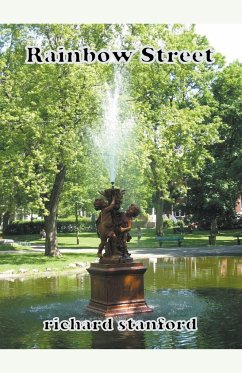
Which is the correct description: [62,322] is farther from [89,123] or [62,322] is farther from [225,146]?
[225,146]

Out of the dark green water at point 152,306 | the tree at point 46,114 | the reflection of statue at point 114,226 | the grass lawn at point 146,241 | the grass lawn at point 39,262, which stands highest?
the tree at point 46,114

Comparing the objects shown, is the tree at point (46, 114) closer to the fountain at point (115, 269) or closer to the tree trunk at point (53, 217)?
the tree trunk at point (53, 217)

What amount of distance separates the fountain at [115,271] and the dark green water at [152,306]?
0.44m

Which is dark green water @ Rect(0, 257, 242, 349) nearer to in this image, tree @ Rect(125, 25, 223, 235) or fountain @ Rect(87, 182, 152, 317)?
fountain @ Rect(87, 182, 152, 317)

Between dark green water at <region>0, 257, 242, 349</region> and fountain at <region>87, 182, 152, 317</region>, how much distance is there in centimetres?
44

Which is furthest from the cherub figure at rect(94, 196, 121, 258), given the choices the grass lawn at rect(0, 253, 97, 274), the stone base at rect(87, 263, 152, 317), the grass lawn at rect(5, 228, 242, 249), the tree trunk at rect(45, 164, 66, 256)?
the grass lawn at rect(5, 228, 242, 249)

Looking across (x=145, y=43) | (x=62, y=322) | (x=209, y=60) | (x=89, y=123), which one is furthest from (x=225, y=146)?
(x=62, y=322)

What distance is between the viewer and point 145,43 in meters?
31.2

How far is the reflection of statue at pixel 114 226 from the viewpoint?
527 inches

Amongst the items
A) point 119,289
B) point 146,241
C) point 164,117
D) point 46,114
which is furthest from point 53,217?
point 119,289

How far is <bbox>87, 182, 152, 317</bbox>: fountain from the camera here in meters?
13.0

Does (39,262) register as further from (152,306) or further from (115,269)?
(115,269)

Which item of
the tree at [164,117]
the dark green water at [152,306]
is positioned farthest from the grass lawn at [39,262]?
the tree at [164,117]

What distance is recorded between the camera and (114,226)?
1352 cm
